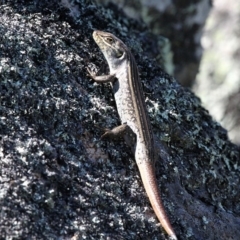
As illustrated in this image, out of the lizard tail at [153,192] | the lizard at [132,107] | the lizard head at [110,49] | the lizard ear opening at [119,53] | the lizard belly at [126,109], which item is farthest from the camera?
the lizard ear opening at [119,53]

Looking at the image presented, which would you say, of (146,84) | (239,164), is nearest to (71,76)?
(146,84)

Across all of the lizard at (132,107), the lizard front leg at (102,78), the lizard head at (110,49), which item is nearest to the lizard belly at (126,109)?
the lizard at (132,107)

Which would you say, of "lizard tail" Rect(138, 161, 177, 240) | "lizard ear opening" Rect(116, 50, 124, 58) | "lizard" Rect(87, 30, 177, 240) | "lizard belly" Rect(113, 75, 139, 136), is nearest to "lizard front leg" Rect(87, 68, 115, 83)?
"lizard" Rect(87, 30, 177, 240)

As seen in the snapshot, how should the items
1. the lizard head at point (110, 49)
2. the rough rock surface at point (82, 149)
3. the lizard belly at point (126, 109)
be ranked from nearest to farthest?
the rough rock surface at point (82, 149) < the lizard belly at point (126, 109) < the lizard head at point (110, 49)

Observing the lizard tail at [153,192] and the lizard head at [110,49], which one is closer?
the lizard tail at [153,192]

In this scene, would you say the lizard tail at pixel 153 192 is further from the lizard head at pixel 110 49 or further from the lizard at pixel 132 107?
the lizard head at pixel 110 49

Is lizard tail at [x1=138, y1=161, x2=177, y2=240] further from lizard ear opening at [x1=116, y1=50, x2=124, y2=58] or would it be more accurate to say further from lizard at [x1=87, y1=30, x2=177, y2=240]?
lizard ear opening at [x1=116, y1=50, x2=124, y2=58]

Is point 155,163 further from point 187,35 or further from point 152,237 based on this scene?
point 187,35

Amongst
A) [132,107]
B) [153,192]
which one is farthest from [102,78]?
[153,192]
